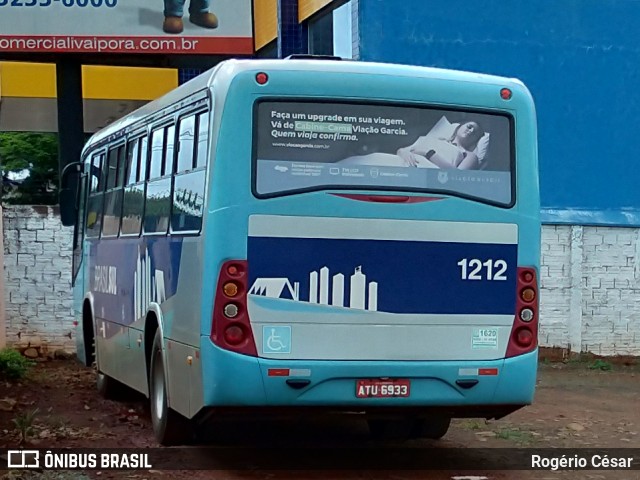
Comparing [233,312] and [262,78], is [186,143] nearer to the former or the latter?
[262,78]

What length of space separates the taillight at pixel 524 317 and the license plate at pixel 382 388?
808 mm

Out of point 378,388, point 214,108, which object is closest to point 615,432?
point 378,388

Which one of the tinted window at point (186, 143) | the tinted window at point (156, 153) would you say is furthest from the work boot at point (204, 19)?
the tinted window at point (186, 143)

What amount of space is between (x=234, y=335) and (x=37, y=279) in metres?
9.31

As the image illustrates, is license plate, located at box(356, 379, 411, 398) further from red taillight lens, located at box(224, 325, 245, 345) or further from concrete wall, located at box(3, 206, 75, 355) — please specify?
concrete wall, located at box(3, 206, 75, 355)

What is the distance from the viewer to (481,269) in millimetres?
8523

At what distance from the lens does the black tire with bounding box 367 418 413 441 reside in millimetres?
10156

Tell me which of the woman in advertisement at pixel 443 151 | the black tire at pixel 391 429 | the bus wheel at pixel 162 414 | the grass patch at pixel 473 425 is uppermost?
the woman in advertisement at pixel 443 151

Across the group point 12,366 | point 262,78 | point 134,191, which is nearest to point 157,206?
point 134,191

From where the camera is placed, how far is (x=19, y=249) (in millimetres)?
16688

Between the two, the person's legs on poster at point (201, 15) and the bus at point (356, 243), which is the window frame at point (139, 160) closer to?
the bus at point (356, 243)

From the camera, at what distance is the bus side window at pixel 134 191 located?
10625 mm

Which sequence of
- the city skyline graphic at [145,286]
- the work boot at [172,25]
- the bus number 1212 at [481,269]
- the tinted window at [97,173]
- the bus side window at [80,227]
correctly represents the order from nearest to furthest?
1. the bus number 1212 at [481,269]
2. the city skyline graphic at [145,286]
3. the tinted window at [97,173]
4. the bus side window at [80,227]
5. the work boot at [172,25]

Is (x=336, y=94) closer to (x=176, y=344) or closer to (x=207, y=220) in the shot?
(x=207, y=220)
